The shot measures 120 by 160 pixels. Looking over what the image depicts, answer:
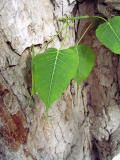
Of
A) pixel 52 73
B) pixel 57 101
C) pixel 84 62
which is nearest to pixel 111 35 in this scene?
pixel 84 62

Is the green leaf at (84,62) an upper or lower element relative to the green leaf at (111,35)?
lower

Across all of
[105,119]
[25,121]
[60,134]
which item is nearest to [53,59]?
[25,121]

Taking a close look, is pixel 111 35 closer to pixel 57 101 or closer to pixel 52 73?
pixel 52 73

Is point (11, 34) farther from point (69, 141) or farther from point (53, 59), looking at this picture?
point (69, 141)

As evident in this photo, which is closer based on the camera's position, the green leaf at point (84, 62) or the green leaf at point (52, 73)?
the green leaf at point (52, 73)

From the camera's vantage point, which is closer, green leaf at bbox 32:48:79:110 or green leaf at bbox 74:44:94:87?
green leaf at bbox 32:48:79:110
